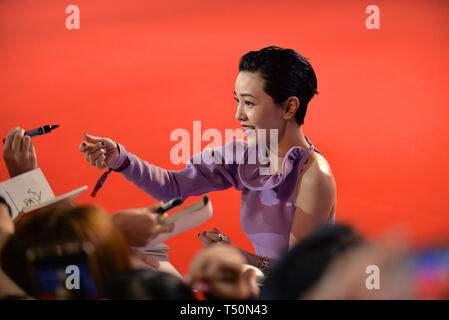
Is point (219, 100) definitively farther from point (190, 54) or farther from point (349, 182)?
point (349, 182)

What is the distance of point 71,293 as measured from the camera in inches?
26.2

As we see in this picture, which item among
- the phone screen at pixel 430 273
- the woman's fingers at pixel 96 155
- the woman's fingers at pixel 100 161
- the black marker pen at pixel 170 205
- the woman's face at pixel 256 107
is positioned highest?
the woman's face at pixel 256 107

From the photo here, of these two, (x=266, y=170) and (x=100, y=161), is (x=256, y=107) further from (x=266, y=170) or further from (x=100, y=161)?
(x=100, y=161)

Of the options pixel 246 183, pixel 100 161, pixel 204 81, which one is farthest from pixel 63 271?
pixel 204 81

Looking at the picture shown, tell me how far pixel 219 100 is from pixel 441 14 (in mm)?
1146

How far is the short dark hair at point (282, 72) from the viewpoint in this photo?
49.6 inches

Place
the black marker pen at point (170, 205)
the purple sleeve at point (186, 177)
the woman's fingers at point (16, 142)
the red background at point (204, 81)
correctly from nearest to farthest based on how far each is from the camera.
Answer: the black marker pen at point (170, 205)
the woman's fingers at point (16, 142)
the purple sleeve at point (186, 177)
the red background at point (204, 81)

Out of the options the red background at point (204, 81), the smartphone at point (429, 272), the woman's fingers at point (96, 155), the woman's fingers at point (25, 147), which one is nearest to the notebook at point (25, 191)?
the woman's fingers at point (25, 147)


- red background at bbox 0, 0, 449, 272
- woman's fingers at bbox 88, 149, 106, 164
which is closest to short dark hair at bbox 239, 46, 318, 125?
woman's fingers at bbox 88, 149, 106, 164

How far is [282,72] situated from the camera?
4.13 feet

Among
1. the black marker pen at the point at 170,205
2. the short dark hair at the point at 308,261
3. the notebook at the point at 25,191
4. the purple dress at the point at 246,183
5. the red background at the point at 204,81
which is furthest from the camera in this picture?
the red background at the point at 204,81

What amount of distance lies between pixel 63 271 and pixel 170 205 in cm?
22

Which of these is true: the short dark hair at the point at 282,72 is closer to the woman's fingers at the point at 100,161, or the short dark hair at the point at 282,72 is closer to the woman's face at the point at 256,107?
the woman's face at the point at 256,107
